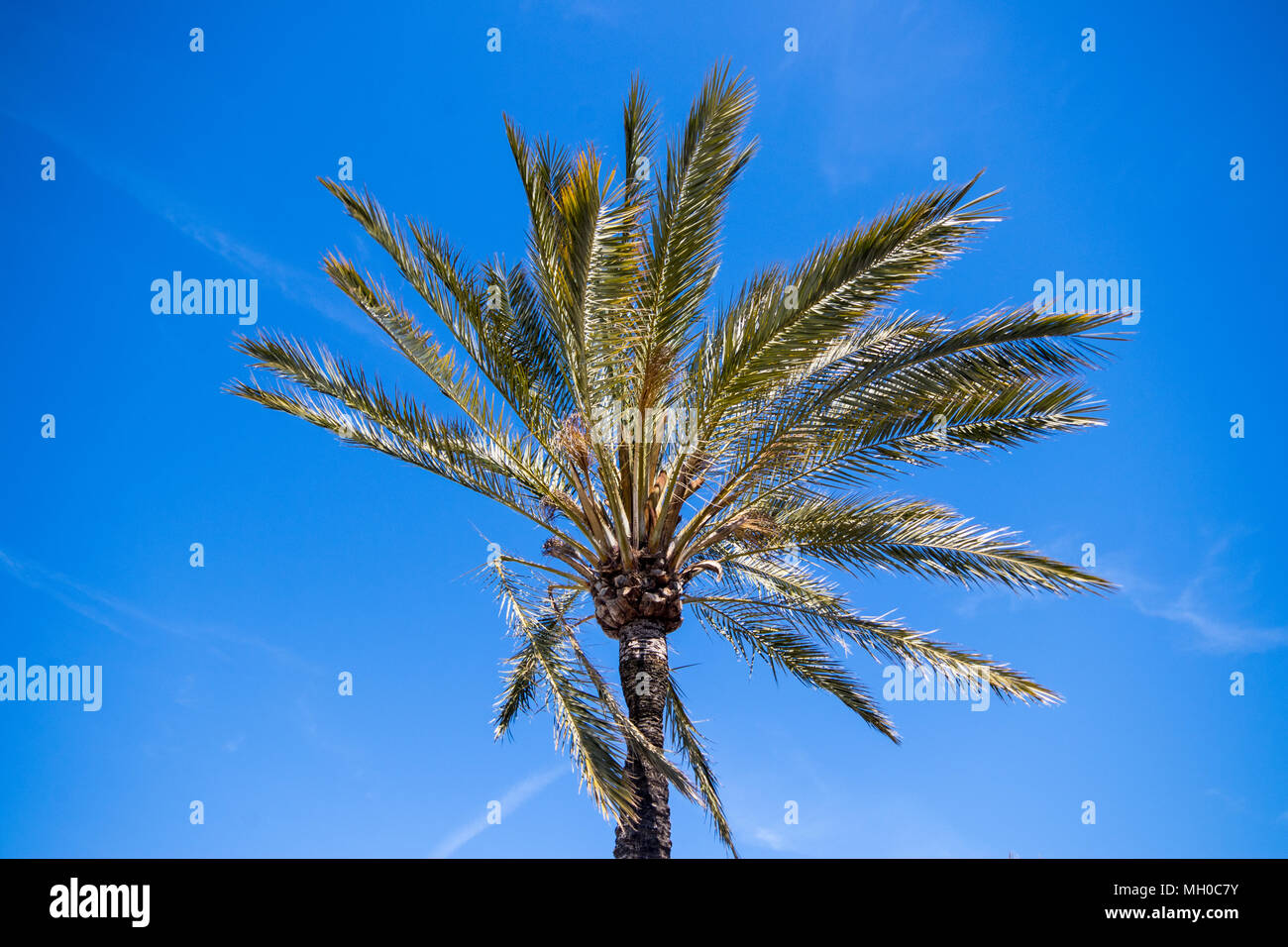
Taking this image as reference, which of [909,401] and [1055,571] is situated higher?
[909,401]

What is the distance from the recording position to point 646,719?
780cm

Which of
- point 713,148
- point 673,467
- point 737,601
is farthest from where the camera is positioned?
point 737,601

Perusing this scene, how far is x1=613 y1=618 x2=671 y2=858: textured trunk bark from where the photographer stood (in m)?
7.34

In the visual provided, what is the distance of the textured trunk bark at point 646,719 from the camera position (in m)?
7.34
